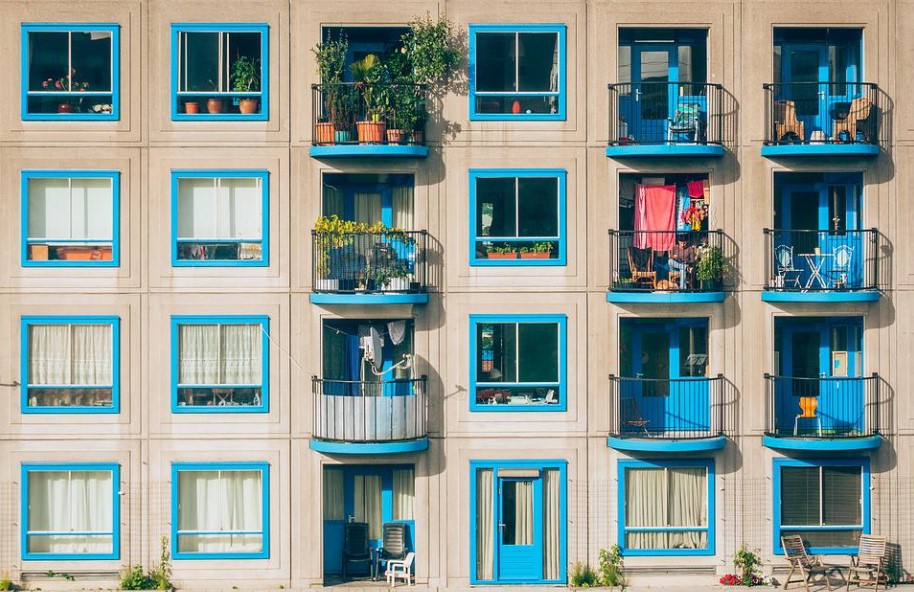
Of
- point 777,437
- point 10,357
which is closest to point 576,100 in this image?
point 777,437

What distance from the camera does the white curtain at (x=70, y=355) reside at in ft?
81.5

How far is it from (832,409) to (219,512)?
1267 cm

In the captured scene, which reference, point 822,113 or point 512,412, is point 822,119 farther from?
point 512,412

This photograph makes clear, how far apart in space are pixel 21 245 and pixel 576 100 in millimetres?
11582

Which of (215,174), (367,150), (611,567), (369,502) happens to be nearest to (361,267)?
(367,150)

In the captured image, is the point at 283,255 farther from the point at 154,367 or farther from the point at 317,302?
the point at 154,367

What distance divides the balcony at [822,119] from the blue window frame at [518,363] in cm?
580

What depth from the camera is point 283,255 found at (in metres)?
24.8

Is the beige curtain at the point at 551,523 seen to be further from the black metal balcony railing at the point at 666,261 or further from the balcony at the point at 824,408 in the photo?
the balcony at the point at 824,408

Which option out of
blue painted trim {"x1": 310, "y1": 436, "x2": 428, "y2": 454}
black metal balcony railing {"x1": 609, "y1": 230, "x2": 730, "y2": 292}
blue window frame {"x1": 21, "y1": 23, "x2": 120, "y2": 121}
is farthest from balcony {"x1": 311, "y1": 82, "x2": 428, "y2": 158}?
blue painted trim {"x1": 310, "y1": 436, "x2": 428, "y2": 454}

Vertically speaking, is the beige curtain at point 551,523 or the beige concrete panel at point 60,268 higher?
the beige concrete panel at point 60,268

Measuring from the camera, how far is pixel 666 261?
25.2 m

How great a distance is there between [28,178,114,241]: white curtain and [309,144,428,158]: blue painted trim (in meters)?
4.49

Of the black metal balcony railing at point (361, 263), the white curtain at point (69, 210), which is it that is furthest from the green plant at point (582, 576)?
the white curtain at point (69, 210)
